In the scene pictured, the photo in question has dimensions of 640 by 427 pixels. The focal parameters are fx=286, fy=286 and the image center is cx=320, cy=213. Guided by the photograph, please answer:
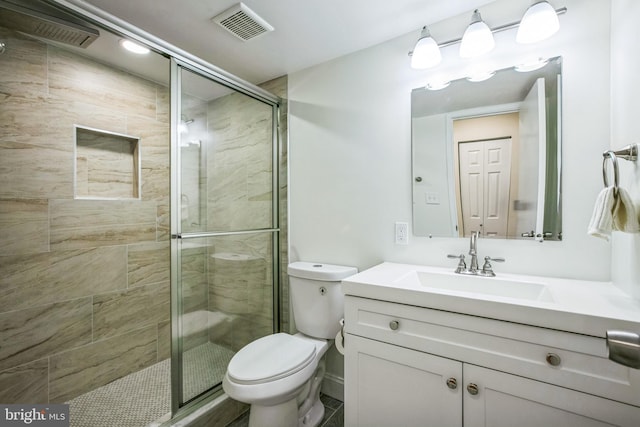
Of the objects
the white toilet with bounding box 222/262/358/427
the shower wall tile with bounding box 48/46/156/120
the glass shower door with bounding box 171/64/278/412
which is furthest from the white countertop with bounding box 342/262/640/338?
the shower wall tile with bounding box 48/46/156/120

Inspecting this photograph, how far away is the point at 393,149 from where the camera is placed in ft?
5.57

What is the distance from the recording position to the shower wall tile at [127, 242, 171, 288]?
83.6 inches

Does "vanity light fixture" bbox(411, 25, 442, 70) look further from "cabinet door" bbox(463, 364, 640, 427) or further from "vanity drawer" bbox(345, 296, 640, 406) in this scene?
"cabinet door" bbox(463, 364, 640, 427)

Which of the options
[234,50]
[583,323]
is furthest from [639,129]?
[234,50]

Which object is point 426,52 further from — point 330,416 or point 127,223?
point 127,223

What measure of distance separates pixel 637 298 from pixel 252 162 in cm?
195

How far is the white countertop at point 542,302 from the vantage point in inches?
32.7

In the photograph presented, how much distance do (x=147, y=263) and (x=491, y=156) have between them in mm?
2417

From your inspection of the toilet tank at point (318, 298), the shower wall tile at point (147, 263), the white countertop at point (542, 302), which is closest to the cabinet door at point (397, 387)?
the white countertop at point (542, 302)

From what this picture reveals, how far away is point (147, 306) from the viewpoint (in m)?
2.21

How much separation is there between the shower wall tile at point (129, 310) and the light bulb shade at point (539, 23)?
9.06 ft

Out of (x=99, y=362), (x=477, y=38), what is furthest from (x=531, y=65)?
(x=99, y=362)

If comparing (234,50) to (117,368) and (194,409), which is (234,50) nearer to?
(194,409)

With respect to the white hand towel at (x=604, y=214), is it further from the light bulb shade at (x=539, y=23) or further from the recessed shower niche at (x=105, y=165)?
the recessed shower niche at (x=105, y=165)
